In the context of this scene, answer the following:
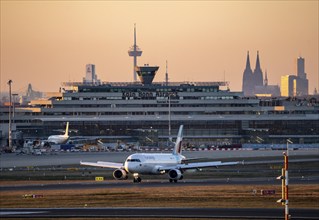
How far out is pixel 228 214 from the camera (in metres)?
78.9

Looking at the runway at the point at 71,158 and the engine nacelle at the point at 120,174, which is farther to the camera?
the runway at the point at 71,158

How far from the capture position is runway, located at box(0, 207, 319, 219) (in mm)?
78125

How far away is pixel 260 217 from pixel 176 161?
43.7 meters

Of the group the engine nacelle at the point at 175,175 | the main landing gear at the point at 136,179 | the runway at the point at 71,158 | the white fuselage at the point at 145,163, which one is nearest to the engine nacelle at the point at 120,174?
the white fuselage at the point at 145,163

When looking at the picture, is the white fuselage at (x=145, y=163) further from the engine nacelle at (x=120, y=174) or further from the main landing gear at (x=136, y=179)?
the main landing gear at (x=136, y=179)

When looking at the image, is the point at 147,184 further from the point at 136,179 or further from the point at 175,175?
the point at 175,175

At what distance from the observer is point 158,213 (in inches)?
3159

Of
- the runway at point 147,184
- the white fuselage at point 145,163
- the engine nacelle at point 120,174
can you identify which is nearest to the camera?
the runway at point 147,184

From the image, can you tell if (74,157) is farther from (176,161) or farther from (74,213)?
(74,213)

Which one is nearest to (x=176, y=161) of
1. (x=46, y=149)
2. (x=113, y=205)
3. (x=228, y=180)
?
(x=228, y=180)

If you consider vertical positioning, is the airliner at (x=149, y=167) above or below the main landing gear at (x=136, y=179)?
above

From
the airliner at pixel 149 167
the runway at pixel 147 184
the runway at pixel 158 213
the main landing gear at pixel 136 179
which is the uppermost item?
the airliner at pixel 149 167

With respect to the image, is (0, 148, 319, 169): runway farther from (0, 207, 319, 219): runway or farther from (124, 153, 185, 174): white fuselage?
(0, 207, 319, 219): runway

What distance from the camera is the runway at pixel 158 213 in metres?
78.1
